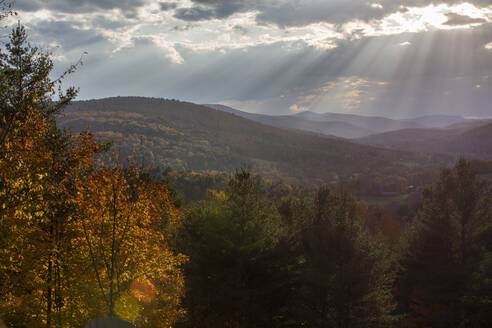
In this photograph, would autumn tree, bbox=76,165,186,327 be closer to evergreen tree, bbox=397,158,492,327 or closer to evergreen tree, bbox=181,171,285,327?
A: evergreen tree, bbox=181,171,285,327

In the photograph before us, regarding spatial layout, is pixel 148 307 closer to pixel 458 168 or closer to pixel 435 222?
pixel 435 222

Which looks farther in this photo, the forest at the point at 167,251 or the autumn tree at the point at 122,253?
the autumn tree at the point at 122,253

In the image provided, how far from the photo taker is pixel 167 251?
17.7 meters

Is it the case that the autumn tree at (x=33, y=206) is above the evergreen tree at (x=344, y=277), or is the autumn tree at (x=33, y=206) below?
above

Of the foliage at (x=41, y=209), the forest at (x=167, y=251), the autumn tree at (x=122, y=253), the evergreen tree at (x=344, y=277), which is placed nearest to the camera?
the foliage at (x=41, y=209)

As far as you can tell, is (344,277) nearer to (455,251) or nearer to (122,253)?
(122,253)

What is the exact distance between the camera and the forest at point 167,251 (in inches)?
461

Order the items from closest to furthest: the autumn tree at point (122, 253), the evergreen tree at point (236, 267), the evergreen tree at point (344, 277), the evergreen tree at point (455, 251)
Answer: the autumn tree at point (122, 253) → the evergreen tree at point (236, 267) → the evergreen tree at point (344, 277) → the evergreen tree at point (455, 251)

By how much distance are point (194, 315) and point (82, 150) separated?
9.81m

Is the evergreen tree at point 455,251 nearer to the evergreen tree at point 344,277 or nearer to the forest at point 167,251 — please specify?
the forest at point 167,251

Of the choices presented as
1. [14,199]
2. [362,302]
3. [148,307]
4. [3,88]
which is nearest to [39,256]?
[14,199]

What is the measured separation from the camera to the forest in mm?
11703

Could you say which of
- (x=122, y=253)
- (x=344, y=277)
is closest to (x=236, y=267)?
(x=344, y=277)

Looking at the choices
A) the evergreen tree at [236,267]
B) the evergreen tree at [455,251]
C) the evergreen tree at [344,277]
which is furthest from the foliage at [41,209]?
the evergreen tree at [455,251]
